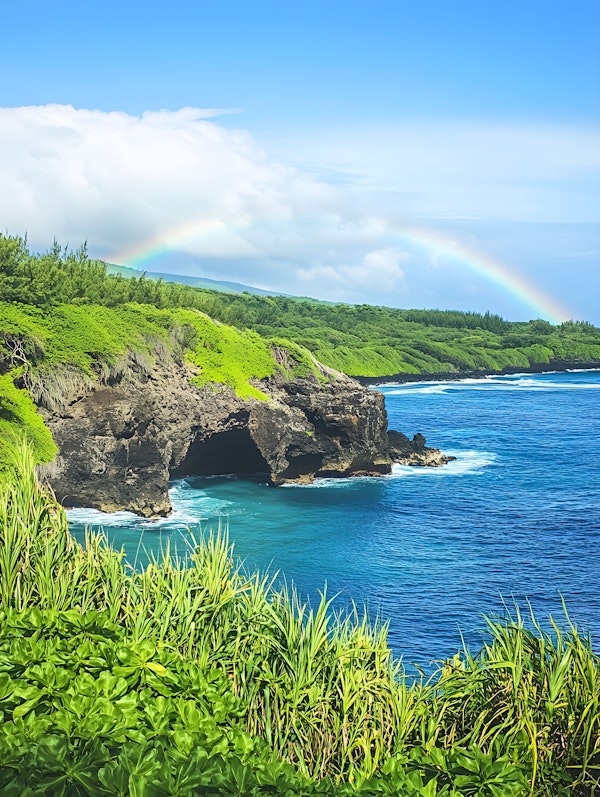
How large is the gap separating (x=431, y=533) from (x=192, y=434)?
11524 millimetres

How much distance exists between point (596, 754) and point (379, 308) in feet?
519

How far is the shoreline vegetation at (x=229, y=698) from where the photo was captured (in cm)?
677

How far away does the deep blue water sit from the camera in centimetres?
2928

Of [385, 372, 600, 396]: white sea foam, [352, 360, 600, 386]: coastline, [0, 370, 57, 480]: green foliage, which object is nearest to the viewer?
[0, 370, 57, 480]: green foliage

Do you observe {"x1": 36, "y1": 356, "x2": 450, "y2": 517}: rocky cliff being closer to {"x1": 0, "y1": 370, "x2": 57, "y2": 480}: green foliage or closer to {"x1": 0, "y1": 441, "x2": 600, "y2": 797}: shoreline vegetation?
{"x1": 0, "y1": 370, "x2": 57, "y2": 480}: green foliage

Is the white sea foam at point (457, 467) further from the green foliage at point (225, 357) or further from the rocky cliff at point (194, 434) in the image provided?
the green foliage at point (225, 357)

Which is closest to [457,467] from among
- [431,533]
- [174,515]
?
[431,533]

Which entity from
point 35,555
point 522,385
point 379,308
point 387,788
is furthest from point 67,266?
point 379,308

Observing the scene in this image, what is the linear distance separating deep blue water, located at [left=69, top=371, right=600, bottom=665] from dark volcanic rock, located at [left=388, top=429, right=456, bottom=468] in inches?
44.1

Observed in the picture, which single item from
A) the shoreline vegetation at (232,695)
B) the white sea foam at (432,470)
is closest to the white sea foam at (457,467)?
the white sea foam at (432,470)

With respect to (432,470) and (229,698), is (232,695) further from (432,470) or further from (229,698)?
(432,470)

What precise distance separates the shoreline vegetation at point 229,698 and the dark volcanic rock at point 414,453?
138ft

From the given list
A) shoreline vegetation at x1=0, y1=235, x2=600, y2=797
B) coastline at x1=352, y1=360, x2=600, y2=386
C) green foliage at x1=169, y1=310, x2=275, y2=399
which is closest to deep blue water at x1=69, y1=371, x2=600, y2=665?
green foliage at x1=169, y1=310, x2=275, y2=399

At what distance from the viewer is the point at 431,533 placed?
39062 millimetres
